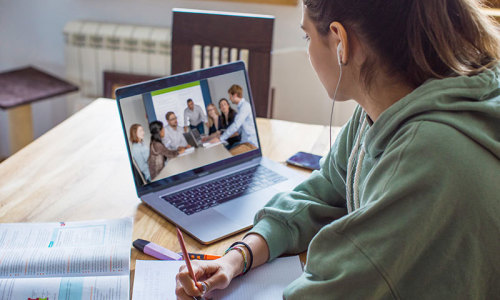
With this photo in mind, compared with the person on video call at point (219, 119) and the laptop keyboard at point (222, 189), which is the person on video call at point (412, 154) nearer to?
the laptop keyboard at point (222, 189)

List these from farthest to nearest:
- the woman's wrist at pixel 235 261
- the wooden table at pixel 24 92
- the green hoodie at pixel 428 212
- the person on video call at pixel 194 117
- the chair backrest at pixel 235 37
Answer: the wooden table at pixel 24 92
the chair backrest at pixel 235 37
the person on video call at pixel 194 117
the woman's wrist at pixel 235 261
the green hoodie at pixel 428 212

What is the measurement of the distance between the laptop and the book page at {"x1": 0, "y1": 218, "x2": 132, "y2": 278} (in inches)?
5.0

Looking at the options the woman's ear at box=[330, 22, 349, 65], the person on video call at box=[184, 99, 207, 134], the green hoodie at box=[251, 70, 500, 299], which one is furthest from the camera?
the person on video call at box=[184, 99, 207, 134]

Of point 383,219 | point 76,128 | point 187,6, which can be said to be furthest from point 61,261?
point 187,6

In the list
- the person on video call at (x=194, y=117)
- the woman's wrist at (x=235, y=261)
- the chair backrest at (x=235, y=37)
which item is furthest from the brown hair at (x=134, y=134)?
the chair backrest at (x=235, y=37)

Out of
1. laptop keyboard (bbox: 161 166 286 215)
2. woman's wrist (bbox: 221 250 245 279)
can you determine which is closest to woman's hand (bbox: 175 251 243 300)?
woman's wrist (bbox: 221 250 245 279)

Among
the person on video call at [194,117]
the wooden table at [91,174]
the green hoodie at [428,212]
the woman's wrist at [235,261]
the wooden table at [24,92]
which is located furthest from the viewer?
the wooden table at [24,92]

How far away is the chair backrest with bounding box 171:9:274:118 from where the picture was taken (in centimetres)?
173

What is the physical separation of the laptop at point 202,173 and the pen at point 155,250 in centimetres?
7

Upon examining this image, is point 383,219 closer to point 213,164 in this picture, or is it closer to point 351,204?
A: point 351,204

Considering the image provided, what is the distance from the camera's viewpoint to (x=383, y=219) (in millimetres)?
691

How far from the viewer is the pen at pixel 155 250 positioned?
→ 97 centimetres

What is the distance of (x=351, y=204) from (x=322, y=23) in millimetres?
323

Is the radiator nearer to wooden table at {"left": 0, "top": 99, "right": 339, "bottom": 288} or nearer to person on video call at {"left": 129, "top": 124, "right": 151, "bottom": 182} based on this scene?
wooden table at {"left": 0, "top": 99, "right": 339, "bottom": 288}
